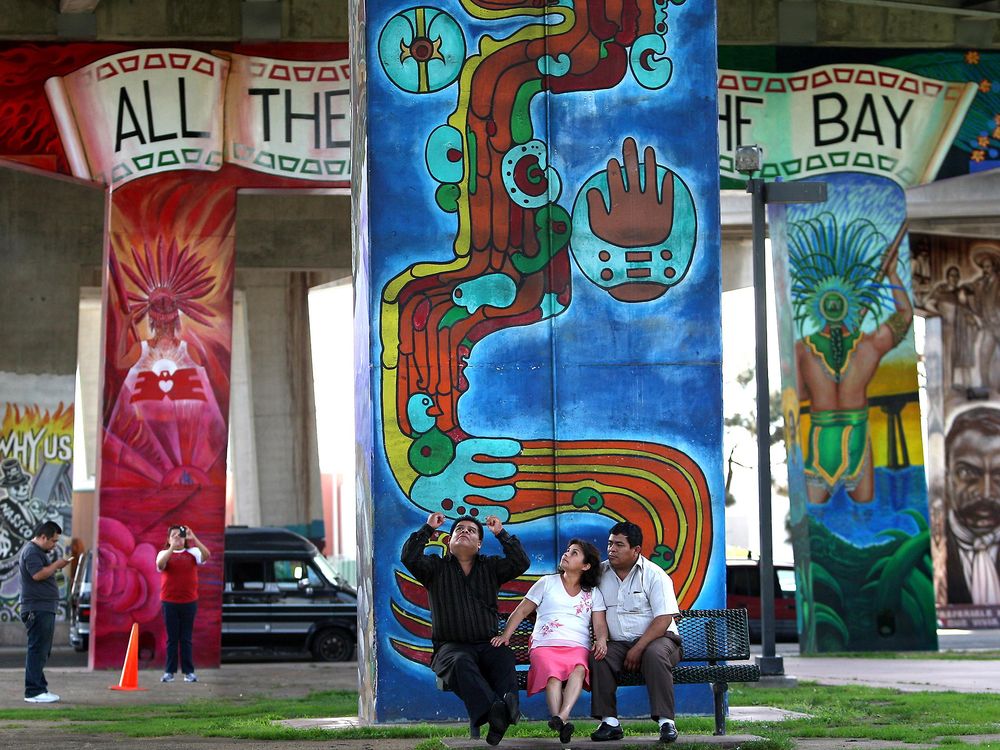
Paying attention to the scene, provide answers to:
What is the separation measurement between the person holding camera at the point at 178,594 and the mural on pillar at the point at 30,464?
1169cm

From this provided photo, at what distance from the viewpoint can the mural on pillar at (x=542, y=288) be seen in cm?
1220

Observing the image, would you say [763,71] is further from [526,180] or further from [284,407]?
[284,407]

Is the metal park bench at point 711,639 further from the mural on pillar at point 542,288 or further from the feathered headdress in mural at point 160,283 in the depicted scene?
the feathered headdress in mural at point 160,283

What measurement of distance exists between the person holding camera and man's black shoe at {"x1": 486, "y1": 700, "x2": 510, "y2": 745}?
31.1 feet

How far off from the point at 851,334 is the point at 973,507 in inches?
511

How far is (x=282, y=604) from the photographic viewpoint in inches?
978

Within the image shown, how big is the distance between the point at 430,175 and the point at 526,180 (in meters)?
0.71

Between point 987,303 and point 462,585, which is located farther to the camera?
point 987,303

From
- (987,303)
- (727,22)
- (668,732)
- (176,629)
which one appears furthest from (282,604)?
(987,303)

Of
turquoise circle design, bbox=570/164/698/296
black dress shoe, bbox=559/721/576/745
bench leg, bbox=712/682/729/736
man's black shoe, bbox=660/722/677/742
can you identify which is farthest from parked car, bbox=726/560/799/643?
black dress shoe, bbox=559/721/576/745

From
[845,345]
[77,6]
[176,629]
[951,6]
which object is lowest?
[176,629]

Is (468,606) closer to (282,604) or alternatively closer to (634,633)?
(634,633)

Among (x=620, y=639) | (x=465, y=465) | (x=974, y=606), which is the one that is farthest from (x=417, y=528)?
(x=974, y=606)

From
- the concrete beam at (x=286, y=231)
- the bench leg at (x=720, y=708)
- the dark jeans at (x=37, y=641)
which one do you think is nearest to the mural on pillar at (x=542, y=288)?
the bench leg at (x=720, y=708)
